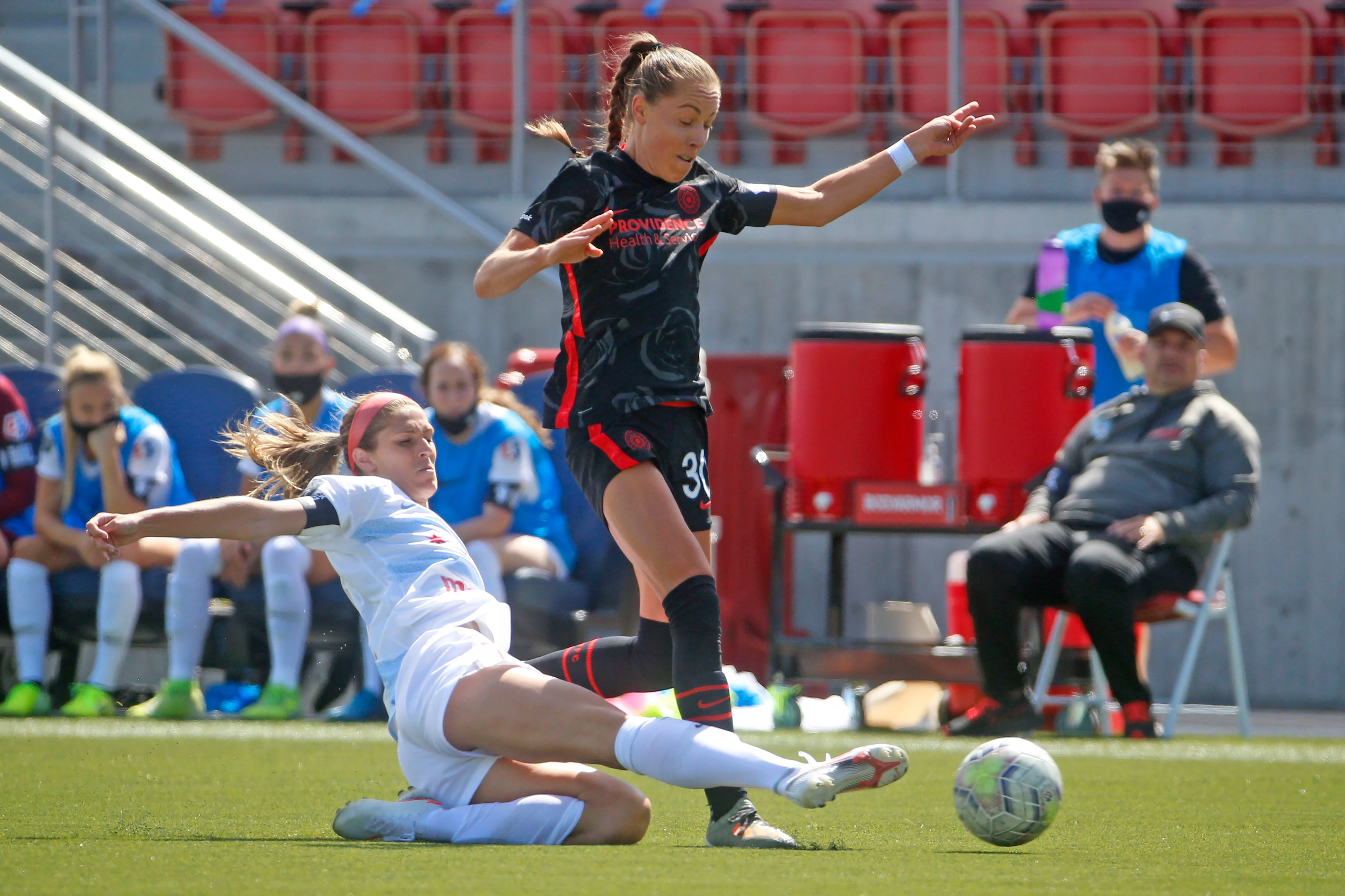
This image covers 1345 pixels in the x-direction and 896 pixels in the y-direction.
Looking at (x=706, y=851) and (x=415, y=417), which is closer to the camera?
(x=706, y=851)

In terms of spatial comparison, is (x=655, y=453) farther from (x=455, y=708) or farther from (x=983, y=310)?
(x=983, y=310)

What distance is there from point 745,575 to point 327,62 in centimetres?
477

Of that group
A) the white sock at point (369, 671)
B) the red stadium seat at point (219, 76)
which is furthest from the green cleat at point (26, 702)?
the red stadium seat at point (219, 76)

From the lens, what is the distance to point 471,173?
33.4 feet

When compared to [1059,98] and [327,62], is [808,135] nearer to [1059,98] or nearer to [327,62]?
[1059,98]

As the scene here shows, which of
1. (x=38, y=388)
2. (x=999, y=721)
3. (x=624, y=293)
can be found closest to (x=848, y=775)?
(x=624, y=293)

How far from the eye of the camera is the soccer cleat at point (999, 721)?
585 centimetres

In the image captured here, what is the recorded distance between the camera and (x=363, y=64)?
1061cm

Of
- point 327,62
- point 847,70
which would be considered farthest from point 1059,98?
point 327,62

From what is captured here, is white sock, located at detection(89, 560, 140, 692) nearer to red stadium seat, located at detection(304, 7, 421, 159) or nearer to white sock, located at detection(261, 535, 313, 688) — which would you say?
white sock, located at detection(261, 535, 313, 688)

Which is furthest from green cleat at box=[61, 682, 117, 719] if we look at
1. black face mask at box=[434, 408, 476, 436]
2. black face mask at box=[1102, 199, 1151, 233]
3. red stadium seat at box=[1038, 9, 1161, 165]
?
red stadium seat at box=[1038, 9, 1161, 165]

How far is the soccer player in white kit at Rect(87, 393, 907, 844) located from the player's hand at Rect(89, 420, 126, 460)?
11.5ft

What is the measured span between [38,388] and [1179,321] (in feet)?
15.3

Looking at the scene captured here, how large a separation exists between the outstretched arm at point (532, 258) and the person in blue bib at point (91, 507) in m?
3.57
